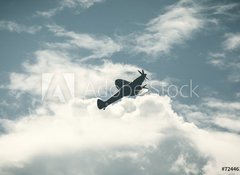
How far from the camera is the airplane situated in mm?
56125

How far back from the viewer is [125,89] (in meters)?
56.2

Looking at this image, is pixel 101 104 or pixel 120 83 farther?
pixel 120 83

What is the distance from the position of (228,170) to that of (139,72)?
24.4 metres

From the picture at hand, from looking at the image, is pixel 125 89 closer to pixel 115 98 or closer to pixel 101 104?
pixel 115 98

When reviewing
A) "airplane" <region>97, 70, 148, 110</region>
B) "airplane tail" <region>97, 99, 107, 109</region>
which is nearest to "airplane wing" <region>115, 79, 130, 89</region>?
"airplane" <region>97, 70, 148, 110</region>

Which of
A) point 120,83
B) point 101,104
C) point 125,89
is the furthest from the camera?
point 120,83

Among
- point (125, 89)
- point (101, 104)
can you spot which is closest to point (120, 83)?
point (125, 89)

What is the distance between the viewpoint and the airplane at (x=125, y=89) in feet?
184

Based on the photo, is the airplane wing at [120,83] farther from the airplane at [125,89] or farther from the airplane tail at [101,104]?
the airplane tail at [101,104]

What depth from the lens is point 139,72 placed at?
58.3 m

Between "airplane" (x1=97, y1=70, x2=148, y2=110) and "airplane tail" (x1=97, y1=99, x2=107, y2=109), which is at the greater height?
"airplane" (x1=97, y1=70, x2=148, y2=110)

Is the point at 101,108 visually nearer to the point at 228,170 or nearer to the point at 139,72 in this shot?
the point at 139,72

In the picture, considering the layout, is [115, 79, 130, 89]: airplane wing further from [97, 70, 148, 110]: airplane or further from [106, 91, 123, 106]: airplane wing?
[106, 91, 123, 106]: airplane wing

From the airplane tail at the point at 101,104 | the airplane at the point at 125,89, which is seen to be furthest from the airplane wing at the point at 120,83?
the airplane tail at the point at 101,104
